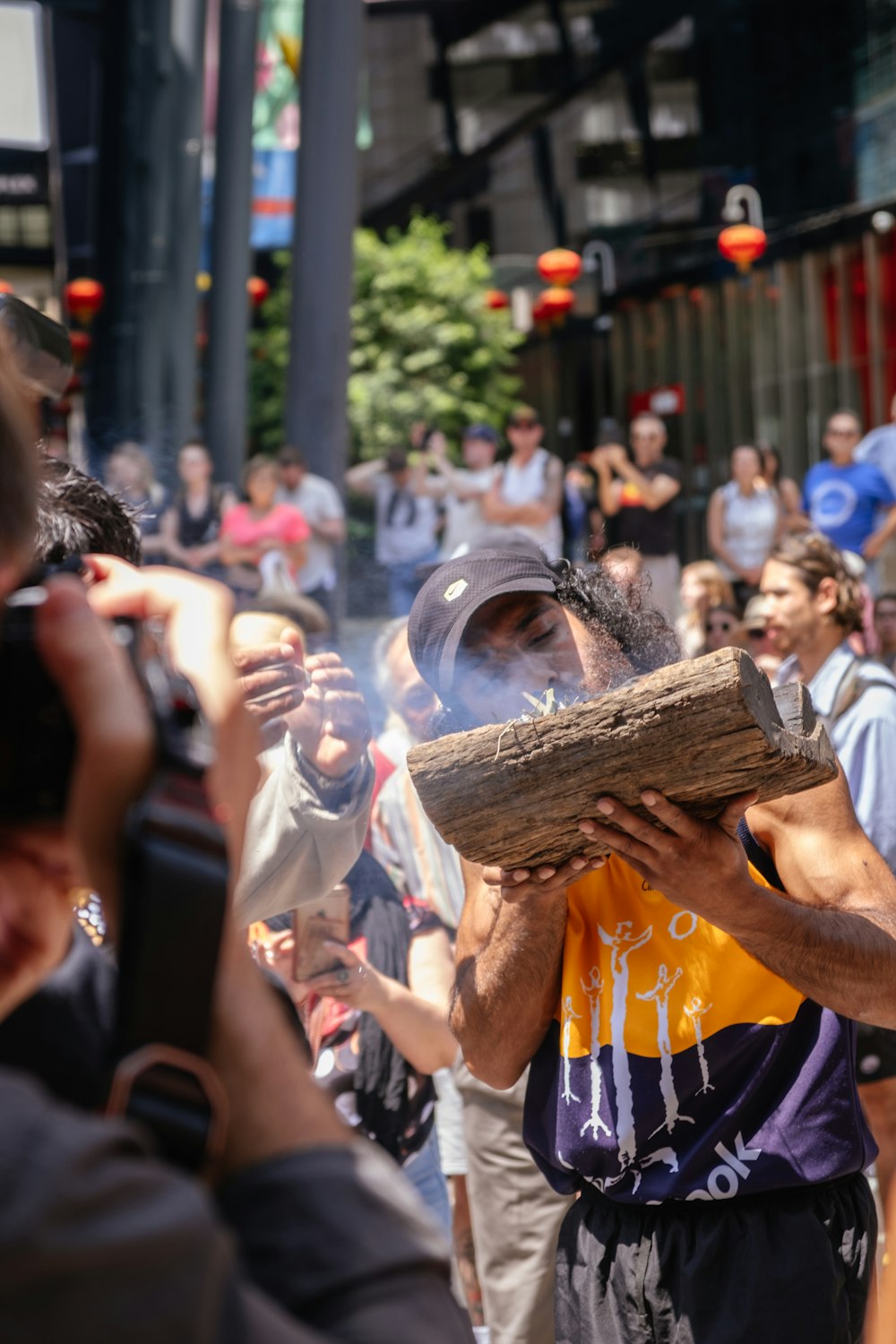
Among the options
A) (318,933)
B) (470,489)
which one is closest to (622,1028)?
(318,933)

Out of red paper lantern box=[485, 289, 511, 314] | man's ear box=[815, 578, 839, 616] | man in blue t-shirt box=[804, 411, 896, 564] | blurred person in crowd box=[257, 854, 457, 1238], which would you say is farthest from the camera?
red paper lantern box=[485, 289, 511, 314]

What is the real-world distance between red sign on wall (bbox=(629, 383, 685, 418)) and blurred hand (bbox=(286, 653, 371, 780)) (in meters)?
18.3

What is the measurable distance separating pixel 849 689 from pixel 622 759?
266 centimetres

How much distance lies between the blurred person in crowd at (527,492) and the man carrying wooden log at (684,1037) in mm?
7737

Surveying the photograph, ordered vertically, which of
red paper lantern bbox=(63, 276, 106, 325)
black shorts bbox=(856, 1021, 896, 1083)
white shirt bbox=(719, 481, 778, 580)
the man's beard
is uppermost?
red paper lantern bbox=(63, 276, 106, 325)

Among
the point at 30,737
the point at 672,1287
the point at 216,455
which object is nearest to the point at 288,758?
the point at 672,1287

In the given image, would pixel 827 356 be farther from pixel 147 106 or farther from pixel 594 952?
pixel 594 952

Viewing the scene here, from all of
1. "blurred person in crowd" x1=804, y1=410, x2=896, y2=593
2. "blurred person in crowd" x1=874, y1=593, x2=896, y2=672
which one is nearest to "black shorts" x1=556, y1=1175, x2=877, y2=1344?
"blurred person in crowd" x1=874, y1=593, x2=896, y2=672

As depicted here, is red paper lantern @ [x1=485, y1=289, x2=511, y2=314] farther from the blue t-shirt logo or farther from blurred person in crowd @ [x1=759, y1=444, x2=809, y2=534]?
the blue t-shirt logo

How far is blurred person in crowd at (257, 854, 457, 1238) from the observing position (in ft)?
10.5

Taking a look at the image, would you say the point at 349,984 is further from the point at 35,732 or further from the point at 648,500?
the point at 648,500

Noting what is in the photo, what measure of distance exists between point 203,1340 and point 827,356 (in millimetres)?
18279

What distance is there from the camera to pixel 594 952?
85.8 inches

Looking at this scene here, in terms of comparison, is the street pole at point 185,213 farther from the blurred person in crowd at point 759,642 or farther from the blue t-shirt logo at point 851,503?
the blurred person in crowd at point 759,642
